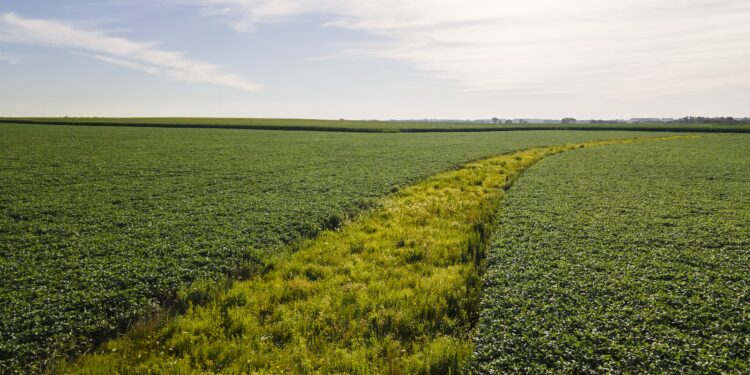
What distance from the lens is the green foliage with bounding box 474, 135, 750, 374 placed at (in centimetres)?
646

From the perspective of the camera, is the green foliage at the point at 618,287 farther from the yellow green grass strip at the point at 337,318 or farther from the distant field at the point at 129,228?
the distant field at the point at 129,228

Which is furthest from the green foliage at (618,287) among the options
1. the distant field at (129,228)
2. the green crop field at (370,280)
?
the distant field at (129,228)

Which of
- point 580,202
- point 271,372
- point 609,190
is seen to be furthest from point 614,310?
point 609,190

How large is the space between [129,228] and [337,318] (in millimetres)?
8718

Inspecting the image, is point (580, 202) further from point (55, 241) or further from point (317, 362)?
point (55, 241)

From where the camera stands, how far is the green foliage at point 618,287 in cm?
646

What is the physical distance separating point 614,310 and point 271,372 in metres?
6.58

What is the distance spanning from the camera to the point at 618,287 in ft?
28.4

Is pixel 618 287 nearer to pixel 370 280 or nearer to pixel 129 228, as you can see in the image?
pixel 370 280

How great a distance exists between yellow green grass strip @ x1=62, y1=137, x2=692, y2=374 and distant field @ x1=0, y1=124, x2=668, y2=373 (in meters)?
0.93

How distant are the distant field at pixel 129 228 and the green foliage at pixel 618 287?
6.78 meters

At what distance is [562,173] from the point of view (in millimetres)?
25516

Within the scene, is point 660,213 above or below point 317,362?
above

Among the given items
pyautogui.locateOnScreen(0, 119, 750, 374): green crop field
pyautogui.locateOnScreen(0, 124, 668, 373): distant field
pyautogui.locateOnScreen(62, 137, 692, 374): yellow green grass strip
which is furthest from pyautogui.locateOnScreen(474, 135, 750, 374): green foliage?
pyautogui.locateOnScreen(0, 124, 668, 373): distant field
